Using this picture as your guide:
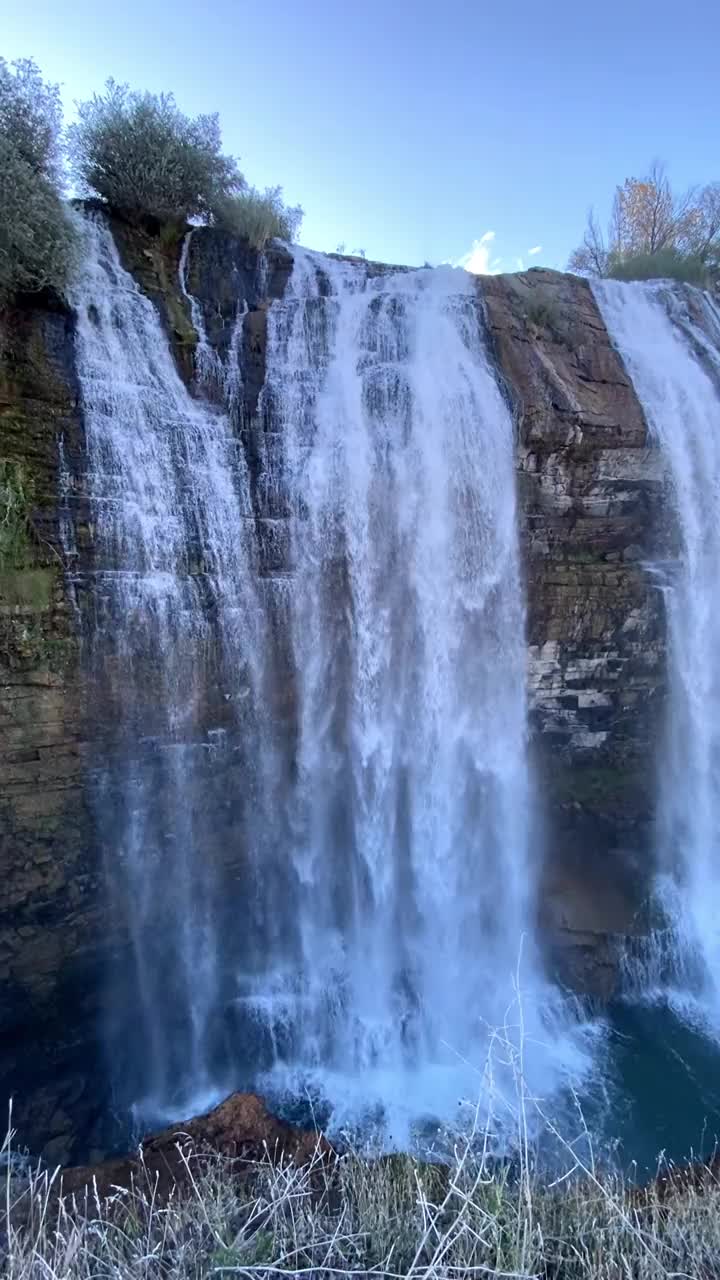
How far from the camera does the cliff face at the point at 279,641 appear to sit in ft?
26.8

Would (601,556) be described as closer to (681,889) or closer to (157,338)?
(681,889)

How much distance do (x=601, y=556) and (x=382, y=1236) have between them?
9940 millimetres

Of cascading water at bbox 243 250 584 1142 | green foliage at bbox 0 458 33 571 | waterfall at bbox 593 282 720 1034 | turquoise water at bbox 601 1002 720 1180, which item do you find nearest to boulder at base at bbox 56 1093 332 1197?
cascading water at bbox 243 250 584 1142

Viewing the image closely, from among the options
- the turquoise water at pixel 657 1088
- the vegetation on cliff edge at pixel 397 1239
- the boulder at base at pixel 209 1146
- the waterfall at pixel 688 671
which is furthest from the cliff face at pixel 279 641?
the vegetation on cliff edge at pixel 397 1239

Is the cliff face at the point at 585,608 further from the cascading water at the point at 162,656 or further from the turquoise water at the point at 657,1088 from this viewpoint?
the cascading water at the point at 162,656

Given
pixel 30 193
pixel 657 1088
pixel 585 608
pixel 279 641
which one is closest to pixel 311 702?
pixel 279 641

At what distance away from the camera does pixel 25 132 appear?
8922 mm

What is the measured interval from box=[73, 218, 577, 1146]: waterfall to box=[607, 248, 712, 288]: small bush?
6.12 meters

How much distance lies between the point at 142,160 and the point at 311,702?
9363mm

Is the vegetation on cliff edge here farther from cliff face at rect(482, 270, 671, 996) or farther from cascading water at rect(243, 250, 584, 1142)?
cliff face at rect(482, 270, 671, 996)

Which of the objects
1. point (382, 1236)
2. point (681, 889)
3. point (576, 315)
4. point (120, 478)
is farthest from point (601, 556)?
point (382, 1236)

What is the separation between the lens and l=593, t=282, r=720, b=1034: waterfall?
10750mm

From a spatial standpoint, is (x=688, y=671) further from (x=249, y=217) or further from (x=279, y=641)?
(x=249, y=217)

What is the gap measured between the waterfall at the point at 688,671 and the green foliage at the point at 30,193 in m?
9.36
